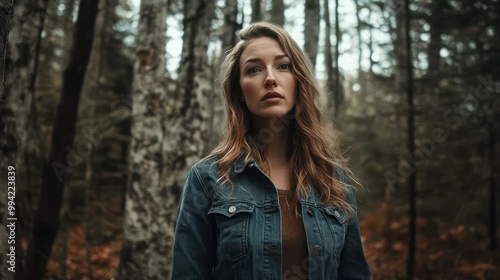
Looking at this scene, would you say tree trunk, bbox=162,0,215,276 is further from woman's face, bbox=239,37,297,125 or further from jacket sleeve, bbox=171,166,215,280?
jacket sleeve, bbox=171,166,215,280

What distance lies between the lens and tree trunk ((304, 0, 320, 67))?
30.8 feet

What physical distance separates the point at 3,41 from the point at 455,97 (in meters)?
10.8

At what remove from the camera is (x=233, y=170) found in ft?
8.01

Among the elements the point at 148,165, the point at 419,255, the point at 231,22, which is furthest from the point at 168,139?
the point at 419,255

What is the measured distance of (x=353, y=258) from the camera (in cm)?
257

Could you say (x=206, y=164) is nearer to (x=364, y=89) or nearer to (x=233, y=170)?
(x=233, y=170)

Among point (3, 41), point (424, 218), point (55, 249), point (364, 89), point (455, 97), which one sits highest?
point (364, 89)

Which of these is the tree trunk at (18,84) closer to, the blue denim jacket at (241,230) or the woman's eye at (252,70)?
the blue denim jacket at (241,230)

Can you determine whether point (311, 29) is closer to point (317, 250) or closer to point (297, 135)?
point (297, 135)

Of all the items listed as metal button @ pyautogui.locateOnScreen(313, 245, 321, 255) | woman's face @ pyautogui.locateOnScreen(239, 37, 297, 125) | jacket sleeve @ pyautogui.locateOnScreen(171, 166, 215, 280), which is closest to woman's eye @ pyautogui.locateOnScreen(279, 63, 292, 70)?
woman's face @ pyautogui.locateOnScreen(239, 37, 297, 125)

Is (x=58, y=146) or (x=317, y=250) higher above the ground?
(x=58, y=146)

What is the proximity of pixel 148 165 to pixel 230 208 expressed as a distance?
3.89 m

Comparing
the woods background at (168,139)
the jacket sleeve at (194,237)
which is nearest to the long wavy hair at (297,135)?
the jacket sleeve at (194,237)

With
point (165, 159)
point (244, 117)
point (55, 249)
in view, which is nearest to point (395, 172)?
point (165, 159)
